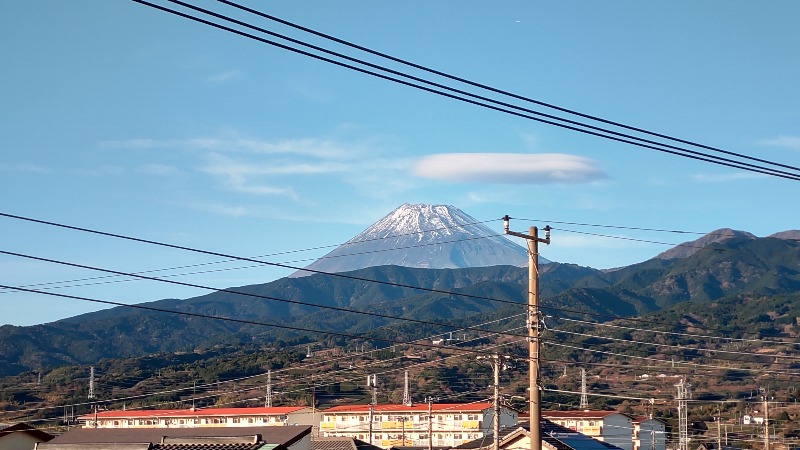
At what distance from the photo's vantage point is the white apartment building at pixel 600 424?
105m

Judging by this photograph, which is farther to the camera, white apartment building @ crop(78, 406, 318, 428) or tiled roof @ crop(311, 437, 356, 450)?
white apartment building @ crop(78, 406, 318, 428)

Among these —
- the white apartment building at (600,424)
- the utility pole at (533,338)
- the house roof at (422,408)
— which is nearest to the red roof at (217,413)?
the house roof at (422,408)

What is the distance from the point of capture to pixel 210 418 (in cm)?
11356

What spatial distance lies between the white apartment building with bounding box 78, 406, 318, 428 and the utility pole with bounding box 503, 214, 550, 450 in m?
75.0

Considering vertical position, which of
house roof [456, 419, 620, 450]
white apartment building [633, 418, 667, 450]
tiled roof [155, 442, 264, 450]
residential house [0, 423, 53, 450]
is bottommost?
white apartment building [633, 418, 667, 450]

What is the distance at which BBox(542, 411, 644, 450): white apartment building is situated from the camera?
104625 millimetres

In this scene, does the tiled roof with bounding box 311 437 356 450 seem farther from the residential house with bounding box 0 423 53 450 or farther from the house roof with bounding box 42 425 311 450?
the residential house with bounding box 0 423 53 450

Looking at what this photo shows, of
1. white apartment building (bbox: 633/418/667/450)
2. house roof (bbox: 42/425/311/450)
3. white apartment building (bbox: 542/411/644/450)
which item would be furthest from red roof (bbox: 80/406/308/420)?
house roof (bbox: 42/425/311/450)

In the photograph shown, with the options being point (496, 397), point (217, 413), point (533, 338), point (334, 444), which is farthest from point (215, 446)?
point (217, 413)

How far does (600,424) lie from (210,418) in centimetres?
4229

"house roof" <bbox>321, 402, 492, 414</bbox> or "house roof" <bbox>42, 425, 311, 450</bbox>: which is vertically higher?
"house roof" <bbox>42, 425, 311, 450</bbox>

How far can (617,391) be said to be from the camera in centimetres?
17475

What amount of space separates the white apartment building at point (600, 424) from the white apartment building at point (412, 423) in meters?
7.89

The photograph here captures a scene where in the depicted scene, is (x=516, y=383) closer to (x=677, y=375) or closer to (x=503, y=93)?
(x=677, y=375)
